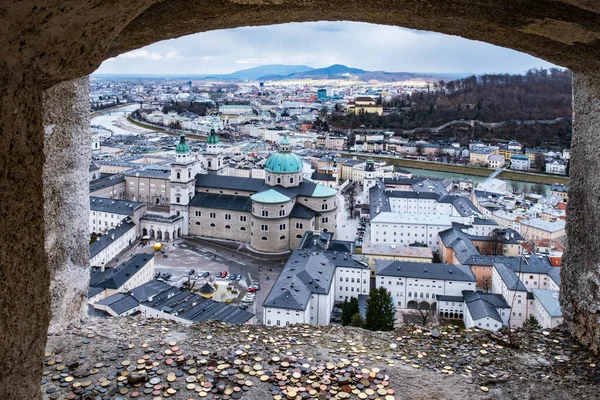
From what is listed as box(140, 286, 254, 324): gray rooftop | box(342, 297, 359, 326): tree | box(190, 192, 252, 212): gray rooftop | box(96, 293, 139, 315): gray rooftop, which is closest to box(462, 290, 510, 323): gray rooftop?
box(342, 297, 359, 326): tree

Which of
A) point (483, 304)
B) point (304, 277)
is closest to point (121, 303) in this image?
point (304, 277)

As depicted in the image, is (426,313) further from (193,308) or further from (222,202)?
(222,202)

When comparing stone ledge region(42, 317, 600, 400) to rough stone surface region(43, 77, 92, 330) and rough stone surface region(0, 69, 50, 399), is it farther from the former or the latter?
rough stone surface region(0, 69, 50, 399)

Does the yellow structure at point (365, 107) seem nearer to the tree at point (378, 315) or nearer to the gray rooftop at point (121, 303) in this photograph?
the gray rooftop at point (121, 303)

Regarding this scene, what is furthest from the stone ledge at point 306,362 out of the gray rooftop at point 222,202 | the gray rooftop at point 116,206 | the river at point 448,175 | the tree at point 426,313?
the river at point 448,175

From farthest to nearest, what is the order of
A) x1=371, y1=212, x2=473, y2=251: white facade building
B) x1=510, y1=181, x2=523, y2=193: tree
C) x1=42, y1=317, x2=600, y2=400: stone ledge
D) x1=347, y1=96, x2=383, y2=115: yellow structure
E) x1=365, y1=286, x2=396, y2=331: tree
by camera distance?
x1=347, y1=96, x2=383, y2=115: yellow structure
x1=510, y1=181, x2=523, y2=193: tree
x1=371, y1=212, x2=473, y2=251: white facade building
x1=365, y1=286, x2=396, y2=331: tree
x1=42, y1=317, x2=600, y2=400: stone ledge

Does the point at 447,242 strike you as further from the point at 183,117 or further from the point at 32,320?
the point at 183,117

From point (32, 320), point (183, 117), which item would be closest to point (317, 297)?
point (32, 320)
